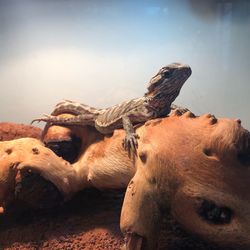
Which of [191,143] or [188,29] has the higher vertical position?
[188,29]

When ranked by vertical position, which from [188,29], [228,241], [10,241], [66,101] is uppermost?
[188,29]

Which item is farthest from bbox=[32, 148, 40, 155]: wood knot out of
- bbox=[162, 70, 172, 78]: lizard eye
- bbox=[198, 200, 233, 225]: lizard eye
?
bbox=[198, 200, 233, 225]: lizard eye

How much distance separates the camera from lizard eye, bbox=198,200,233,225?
175 cm

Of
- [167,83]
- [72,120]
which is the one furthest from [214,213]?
[72,120]

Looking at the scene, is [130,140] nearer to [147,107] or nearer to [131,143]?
[131,143]

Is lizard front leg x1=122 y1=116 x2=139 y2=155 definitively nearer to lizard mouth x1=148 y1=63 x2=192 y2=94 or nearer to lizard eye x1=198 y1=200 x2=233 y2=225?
lizard mouth x1=148 y1=63 x2=192 y2=94

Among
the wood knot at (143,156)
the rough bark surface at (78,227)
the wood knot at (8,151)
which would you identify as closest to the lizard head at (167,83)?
the wood knot at (143,156)

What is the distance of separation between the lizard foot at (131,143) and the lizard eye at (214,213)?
1.78 ft

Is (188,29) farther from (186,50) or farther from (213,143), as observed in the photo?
(213,143)

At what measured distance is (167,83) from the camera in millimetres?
2307

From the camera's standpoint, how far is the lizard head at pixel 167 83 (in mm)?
2264

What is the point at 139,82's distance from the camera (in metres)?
3.02

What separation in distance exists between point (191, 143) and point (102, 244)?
0.85m

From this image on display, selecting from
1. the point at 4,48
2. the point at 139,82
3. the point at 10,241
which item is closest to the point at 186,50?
the point at 139,82
